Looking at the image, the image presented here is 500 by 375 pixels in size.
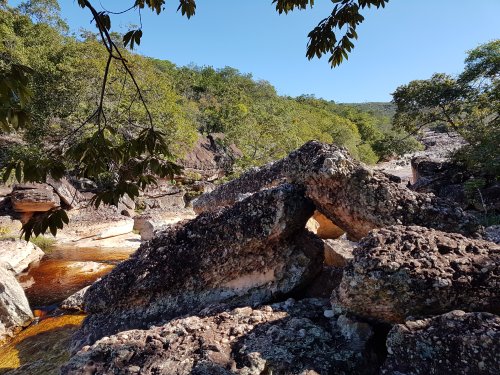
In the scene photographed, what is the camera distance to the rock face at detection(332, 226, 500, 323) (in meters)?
2.46

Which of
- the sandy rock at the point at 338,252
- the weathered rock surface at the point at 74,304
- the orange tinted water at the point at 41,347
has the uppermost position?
the sandy rock at the point at 338,252

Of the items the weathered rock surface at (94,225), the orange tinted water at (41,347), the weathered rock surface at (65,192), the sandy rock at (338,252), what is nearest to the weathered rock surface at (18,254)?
the weathered rock surface at (94,225)

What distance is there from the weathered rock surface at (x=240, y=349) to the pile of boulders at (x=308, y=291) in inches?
0.4

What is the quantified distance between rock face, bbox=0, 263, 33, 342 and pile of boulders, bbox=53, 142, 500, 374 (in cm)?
271

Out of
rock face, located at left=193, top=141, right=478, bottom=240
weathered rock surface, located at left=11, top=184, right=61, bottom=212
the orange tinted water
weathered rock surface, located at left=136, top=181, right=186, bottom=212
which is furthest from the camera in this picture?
weathered rock surface, located at left=136, top=181, right=186, bottom=212

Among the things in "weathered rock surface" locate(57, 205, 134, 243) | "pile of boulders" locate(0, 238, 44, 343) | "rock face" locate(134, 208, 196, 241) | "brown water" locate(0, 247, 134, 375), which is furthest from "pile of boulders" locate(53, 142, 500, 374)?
"weathered rock surface" locate(57, 205, 134, 243)

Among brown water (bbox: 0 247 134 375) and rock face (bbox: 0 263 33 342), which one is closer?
brown water (bbox: 0 247 134 375)

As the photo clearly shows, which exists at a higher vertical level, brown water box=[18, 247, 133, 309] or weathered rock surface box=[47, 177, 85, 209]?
weathered rock surface box=[47, 177, 85, 209]

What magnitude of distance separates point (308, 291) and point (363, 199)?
133 cm

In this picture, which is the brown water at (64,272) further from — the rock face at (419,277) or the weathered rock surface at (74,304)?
the rock face at (419,277)

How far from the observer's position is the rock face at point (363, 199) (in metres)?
3.75

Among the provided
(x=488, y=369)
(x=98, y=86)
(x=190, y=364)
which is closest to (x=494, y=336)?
(x=488, y=369)

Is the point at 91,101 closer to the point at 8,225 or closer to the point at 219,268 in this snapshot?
the point at 8,225

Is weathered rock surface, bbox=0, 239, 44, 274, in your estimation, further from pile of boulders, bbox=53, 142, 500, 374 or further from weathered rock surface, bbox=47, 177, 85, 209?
pile of boulders, bbox=53, 142, 500, 374
